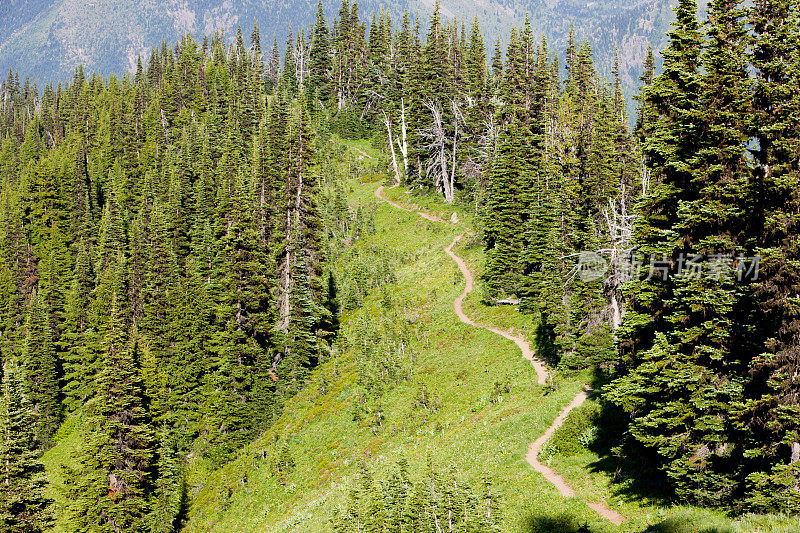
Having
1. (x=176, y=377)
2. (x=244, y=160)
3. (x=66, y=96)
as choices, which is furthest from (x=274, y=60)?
(x=176, y=377)

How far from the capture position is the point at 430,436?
31.7 meters

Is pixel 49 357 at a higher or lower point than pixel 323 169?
lower

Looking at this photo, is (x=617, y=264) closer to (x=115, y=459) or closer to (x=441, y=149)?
(x=115, y=459)

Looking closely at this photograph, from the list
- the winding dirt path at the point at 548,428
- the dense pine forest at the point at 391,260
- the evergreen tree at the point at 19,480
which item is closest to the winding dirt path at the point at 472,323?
the winding dirt path at the point at 548,428

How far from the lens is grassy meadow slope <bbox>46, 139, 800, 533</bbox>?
20.9 meters

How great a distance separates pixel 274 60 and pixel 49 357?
90.3m

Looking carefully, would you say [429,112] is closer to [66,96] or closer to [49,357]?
[49,357]

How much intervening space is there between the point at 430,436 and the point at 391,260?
100ft

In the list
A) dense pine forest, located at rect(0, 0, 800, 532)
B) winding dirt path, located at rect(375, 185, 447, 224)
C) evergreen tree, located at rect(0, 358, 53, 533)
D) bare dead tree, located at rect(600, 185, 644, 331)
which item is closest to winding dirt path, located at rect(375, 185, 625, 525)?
dense pine forest, located at rect(0, 0, 800, 532)

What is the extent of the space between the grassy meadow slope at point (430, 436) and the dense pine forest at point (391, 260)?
3.49 feet

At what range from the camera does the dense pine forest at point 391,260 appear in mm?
18031

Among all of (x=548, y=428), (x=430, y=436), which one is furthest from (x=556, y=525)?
(x=430, y=436)

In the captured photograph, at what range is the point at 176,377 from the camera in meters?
52.3

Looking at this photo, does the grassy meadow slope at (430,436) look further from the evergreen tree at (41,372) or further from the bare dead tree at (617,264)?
the evergreen tree at (41,372)
